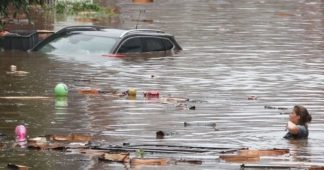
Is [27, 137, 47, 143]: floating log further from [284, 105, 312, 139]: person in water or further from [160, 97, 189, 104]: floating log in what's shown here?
[160, 97, 189, 104]: floating log

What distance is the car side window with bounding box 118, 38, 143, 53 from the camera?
101 feet

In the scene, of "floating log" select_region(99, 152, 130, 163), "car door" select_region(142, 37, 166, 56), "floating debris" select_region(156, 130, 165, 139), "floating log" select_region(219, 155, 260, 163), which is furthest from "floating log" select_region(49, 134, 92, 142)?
"car door" select_region(142, 37, 166, 56)

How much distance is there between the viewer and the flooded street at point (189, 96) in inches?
640

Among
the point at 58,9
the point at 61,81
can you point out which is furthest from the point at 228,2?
the point at 61,81

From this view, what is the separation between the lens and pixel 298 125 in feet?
55.7

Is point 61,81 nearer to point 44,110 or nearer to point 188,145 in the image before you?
point 44,110

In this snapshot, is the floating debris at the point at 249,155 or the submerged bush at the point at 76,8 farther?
the submerged bush at the point at 76,8

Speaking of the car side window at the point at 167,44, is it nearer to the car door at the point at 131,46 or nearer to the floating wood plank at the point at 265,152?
the car door at the point at 131,46

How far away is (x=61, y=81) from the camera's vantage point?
976 inches

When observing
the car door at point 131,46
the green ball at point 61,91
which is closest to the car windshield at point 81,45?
the car door at point 131,46

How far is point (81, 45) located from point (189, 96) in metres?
8.58

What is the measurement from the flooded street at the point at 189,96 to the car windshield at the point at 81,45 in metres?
0.61

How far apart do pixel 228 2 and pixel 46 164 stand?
49259mm

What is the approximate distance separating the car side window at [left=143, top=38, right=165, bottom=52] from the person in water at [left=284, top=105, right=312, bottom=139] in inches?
584
